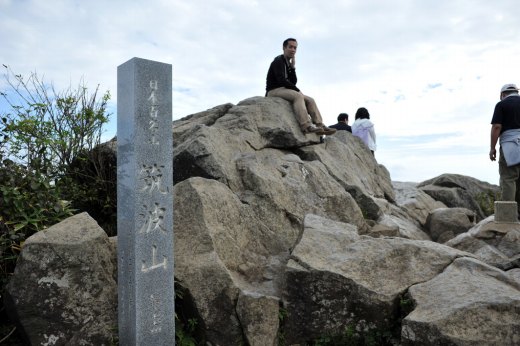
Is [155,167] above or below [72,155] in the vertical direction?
below

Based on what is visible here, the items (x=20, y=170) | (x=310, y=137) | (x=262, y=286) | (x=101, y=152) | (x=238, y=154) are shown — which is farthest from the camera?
(x=310, y=137)

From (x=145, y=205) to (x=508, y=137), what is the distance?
8.11 metres

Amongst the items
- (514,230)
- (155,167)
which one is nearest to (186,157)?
(155,167)

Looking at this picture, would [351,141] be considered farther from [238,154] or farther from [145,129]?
[145,129]

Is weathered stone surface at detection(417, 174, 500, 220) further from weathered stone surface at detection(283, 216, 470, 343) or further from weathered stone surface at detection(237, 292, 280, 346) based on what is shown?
weathered stone surface at detection(237, 292, 280, 346)

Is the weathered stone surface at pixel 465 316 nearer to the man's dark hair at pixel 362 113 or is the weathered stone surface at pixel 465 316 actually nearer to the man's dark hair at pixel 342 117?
the man's dark hair at pixel 362 113

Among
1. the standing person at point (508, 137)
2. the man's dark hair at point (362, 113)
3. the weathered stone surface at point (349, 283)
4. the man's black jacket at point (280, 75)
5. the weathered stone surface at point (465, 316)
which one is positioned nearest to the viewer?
the weathered stone surface at point (465, 316)

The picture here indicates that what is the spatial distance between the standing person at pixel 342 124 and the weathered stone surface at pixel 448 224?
14.4ft

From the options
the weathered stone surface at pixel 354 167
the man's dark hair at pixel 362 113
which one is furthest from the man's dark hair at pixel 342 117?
the weathered stone surface at pixel 354 167

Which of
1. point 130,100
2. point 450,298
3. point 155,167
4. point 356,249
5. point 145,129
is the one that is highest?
point 130,100

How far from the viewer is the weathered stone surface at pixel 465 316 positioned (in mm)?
4969

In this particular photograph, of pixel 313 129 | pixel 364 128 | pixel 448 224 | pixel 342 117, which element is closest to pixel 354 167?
pixel 313 129

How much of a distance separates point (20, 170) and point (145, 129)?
2698 mm

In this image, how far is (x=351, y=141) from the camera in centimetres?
1413
